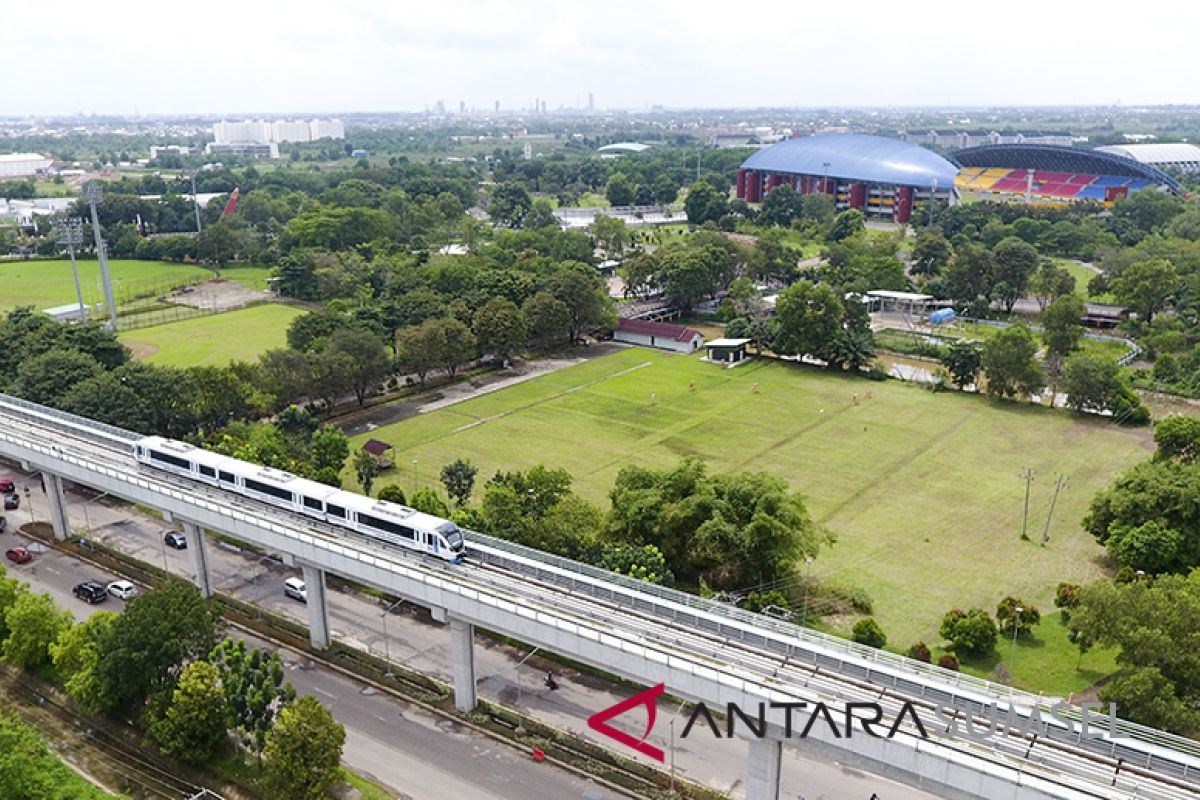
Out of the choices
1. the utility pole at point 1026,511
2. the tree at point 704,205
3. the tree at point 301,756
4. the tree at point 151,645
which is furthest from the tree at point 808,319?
the tree at point 704,205

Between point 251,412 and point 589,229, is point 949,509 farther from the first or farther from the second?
point 589,229

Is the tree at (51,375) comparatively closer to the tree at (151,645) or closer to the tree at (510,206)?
the tree at (151,645)

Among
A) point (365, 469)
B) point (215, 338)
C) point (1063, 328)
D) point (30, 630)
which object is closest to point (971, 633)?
point (365, 469)

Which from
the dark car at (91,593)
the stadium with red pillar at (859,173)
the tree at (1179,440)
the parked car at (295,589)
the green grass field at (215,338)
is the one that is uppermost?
the stadium with red pillar at (859,173)

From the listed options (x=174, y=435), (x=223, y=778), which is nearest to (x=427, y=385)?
(x=174, y=435)

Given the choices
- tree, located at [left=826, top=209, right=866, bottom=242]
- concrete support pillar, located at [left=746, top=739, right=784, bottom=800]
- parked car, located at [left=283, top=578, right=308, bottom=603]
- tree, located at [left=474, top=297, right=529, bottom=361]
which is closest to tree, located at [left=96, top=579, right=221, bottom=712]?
parked car, located at [left=283, top=578, right=308, bottom=603]

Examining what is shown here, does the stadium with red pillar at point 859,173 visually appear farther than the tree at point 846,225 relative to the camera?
Yes
